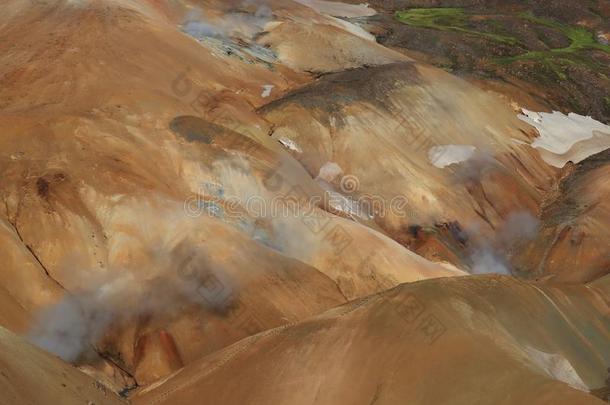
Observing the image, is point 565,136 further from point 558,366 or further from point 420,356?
point 420,356

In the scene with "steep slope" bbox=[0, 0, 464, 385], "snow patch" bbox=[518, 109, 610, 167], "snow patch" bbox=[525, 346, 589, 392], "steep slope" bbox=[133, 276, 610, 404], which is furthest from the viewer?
"snow patch" bbox=[518, 109, 610, 167]

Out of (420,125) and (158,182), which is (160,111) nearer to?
(158,182)

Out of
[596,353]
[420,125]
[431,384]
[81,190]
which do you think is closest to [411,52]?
[420,125]

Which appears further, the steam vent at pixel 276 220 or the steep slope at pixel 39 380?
the steam vent at pixel 276 220

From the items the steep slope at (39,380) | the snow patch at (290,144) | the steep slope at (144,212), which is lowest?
the snow patch at (290,144)

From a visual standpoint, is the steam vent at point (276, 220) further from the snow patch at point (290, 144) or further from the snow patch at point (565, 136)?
the snow patch at point (565, 136)

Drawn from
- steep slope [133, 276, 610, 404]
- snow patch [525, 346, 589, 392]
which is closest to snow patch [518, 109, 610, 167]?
steep slope [133, 276, 610, 404]

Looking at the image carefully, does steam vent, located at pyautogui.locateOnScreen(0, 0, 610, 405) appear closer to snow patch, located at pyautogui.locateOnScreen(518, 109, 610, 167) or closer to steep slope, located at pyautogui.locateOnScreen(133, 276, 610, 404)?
steep slope, located at pyautogui.locateOnScreen(133, 276, 610, 404)

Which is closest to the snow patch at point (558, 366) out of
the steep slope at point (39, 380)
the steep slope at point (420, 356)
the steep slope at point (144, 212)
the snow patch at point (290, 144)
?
the steep slope at point (420, 356)
